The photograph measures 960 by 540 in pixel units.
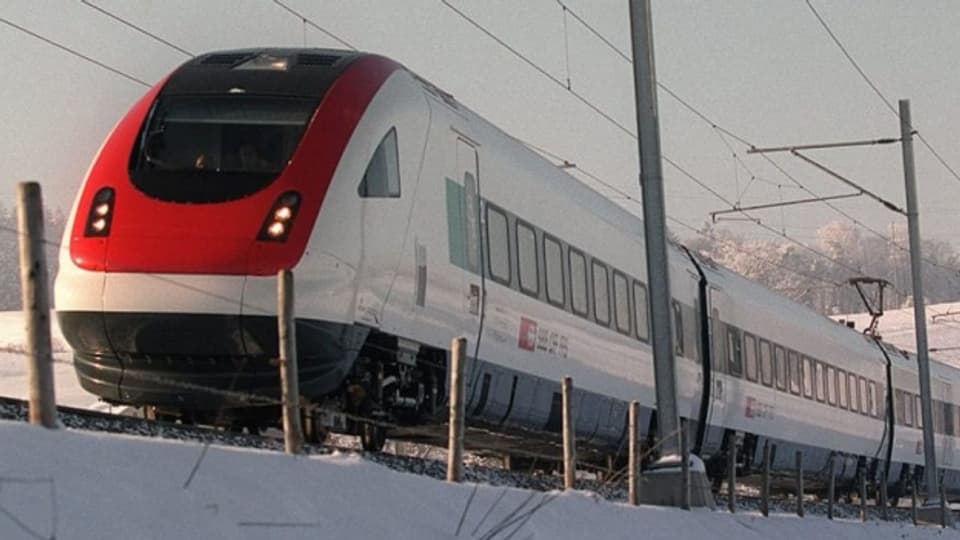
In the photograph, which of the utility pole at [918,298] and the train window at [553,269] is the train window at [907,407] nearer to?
the utility pole at [918,298]

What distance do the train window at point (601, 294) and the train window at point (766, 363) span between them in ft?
26.2

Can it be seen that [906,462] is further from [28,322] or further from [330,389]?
[28,322]

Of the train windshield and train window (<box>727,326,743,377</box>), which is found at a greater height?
the train windshield

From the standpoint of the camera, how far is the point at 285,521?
694cm

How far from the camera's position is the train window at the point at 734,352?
25.2 m

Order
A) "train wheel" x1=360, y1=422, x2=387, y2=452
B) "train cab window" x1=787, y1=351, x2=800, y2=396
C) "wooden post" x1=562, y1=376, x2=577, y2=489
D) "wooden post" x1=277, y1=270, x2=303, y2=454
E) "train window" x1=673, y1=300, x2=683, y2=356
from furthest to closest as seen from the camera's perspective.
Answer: "train cab window" x1=787, y1=351, x2=800, y2=396, "train window" x1=673, y1=300, x2=683, y2=356, "train wheel" x1=360, y1=422, x2=387, y2=452, "wooden post" x1=562, y1=376, x2=577, y2=489, "wooden post" x1=277, y1=270, x2=303, y2=454

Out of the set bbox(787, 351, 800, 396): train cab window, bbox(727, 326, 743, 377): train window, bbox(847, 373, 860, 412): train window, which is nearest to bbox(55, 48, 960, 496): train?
bbox(727, 326, 743, 377): train window

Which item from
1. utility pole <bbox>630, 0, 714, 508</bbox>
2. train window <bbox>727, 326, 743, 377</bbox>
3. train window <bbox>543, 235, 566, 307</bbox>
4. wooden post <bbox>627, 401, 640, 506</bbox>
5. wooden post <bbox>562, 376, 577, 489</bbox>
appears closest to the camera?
wooden post <bbox>562, 376, 577, 489</bbox>

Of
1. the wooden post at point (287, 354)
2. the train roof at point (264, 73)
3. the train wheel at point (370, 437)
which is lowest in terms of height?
the train wheel at point (370, 437)

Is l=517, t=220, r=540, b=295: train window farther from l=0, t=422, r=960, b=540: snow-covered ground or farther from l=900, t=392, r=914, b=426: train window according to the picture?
l=900, t=392, r=914, b=426: train window

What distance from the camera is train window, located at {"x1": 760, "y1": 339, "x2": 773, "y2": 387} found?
27016 millimetres

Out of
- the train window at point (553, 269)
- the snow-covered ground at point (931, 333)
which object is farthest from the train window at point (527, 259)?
the snow-covered ground at point (931, 333)

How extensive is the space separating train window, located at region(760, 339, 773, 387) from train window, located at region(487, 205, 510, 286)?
38.5 ft

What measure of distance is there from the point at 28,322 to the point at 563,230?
38.2 ft
